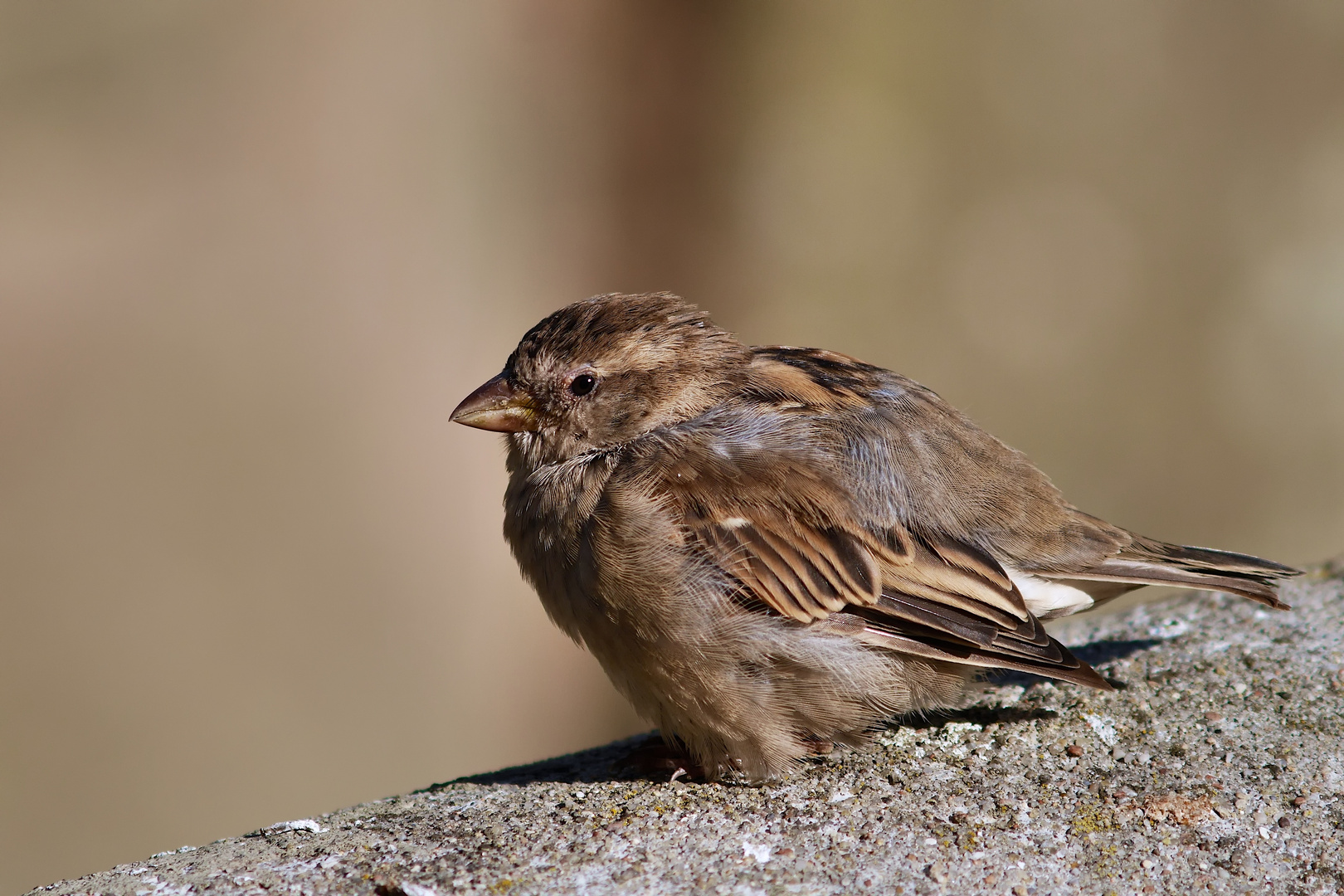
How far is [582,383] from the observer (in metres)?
4.06

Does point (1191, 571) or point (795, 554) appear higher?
point (795, 554)

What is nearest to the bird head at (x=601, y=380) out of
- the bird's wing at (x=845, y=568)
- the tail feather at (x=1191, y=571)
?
the bird's wing at (x=845, y=568)

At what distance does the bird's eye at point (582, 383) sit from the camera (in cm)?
405

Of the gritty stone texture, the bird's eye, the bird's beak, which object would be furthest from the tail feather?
the bird's beak

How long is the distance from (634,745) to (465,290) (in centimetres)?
577

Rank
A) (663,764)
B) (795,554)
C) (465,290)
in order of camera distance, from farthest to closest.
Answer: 1. (465,290)
2. (663,764)
3. (795,554)

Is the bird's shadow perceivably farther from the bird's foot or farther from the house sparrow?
the house sparrow

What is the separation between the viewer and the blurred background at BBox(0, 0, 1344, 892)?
293 inches

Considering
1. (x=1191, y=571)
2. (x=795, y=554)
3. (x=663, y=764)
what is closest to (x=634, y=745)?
(x=663, y=764)

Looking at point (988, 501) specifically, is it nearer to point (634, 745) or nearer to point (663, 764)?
point (663, 764)

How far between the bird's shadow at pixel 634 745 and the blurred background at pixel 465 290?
4500mm

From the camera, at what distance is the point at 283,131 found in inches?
318

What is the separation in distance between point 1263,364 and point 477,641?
7263mm

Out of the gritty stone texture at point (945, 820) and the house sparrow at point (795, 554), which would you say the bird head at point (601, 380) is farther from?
the gritty stone texture at point (945, 820)
